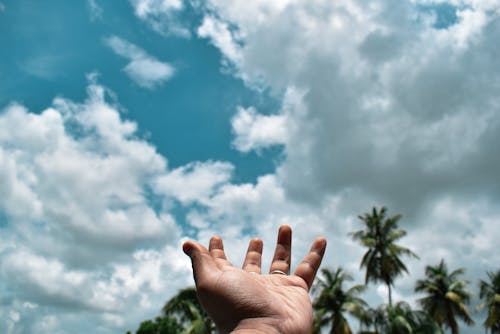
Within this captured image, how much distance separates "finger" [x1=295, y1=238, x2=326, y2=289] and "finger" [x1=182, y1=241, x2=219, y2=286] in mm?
987

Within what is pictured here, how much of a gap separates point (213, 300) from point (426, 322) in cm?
3257

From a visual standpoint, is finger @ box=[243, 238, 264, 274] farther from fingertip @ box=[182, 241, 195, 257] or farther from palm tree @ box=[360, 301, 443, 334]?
palm tree @ box=[360, 301, 443, 334]

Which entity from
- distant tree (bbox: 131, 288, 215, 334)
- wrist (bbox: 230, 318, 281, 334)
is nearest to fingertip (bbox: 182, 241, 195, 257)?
wrist (bbox: 230, 318, 281, 334)

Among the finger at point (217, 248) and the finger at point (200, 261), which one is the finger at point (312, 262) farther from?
the finger at point (200, 261)

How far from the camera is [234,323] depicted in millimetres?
3084

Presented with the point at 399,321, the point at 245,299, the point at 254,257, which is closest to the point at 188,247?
the point at 245,299

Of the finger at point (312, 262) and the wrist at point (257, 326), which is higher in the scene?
the finger at point (312, 262)

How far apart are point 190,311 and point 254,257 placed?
30.1 m

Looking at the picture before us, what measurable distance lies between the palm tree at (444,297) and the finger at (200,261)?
123 feet

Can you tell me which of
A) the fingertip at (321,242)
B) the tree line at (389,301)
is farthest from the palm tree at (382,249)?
the fingertip at (321,242)

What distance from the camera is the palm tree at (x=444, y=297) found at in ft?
120

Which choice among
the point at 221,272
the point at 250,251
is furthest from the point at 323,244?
the point at 221,272

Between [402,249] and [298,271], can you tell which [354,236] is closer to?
[402,249]

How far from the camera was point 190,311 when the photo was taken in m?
32.6
